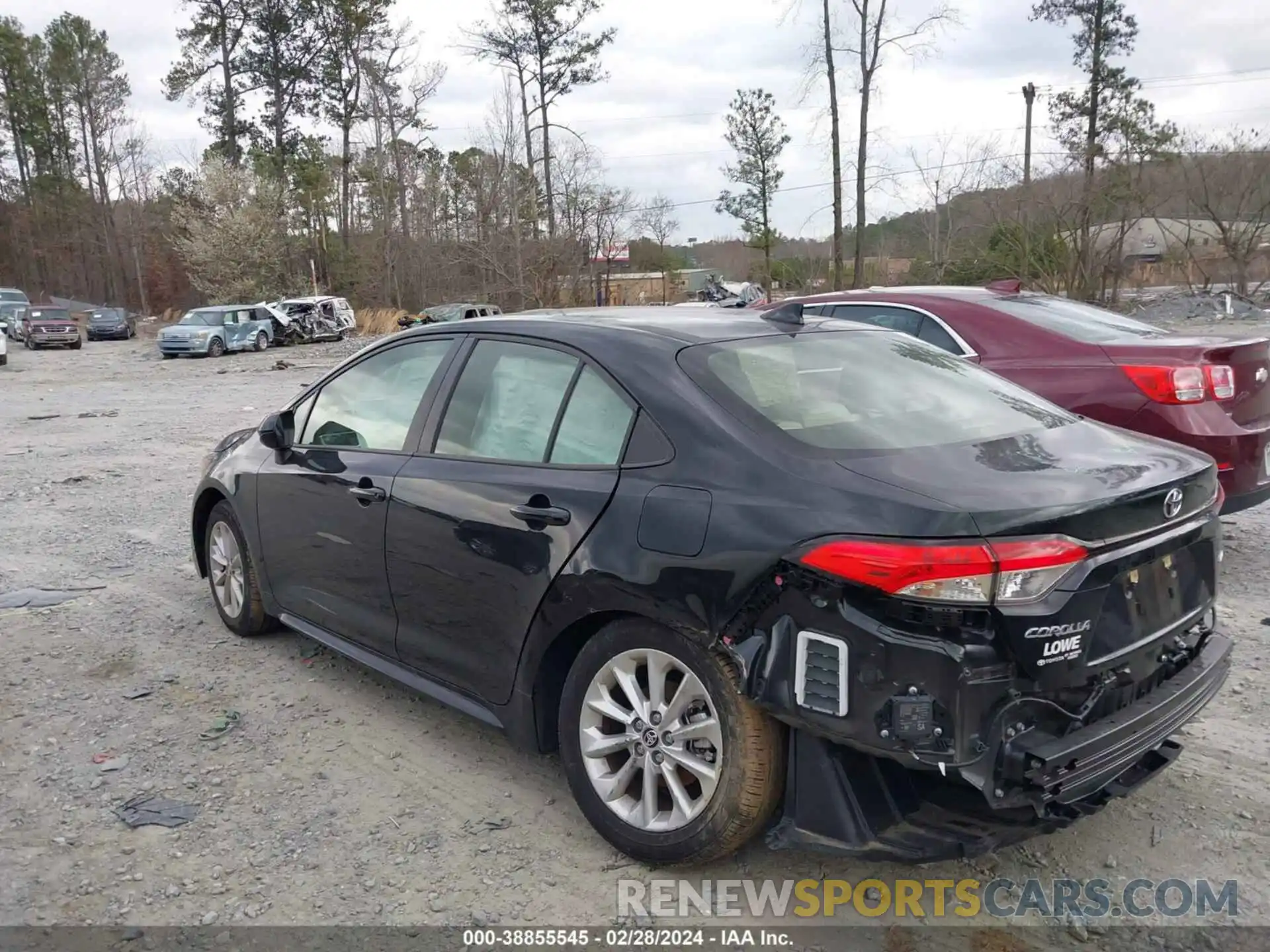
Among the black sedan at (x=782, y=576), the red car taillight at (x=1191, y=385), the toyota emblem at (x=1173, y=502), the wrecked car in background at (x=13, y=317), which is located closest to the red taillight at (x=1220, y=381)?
the red car taillight at (x=1191, y=385)

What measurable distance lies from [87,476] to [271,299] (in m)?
38.9

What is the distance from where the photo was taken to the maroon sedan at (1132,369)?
16.2 feet

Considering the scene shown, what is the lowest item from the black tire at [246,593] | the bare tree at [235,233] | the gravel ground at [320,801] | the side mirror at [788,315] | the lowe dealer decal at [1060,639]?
the gravel ground at [320,801]

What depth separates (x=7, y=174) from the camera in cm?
5912

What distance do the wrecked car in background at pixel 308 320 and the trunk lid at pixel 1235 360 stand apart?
32382 mm

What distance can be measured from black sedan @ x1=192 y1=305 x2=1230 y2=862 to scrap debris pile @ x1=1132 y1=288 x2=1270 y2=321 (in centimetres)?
2826

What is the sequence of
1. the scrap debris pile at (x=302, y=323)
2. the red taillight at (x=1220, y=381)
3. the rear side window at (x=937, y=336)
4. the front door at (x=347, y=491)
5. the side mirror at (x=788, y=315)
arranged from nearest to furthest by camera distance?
the side mirror at (x=788, y=315), the front door at (x=347, y=491), the red taillight at (x=1220, y=381), the rear side window at (x=937, y=336), the scrap debris pile at (x=302, y=323)

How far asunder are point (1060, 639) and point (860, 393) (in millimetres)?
1092

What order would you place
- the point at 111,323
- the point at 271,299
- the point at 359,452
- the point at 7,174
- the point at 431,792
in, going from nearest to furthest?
the point at 431,792
the point at 359,452
the point at 111,323
the point at 271,299
the point at 7,174

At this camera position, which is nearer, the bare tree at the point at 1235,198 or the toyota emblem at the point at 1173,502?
the toyota emblem at the point at 1173,502

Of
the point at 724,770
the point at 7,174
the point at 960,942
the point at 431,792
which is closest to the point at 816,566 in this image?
the point at 724,770

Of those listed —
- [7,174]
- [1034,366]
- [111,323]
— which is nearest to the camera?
[1034,366]

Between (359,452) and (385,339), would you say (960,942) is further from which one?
(385,339)

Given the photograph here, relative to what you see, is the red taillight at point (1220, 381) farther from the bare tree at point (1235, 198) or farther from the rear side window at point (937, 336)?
the bare tree at point (1235, 198)
